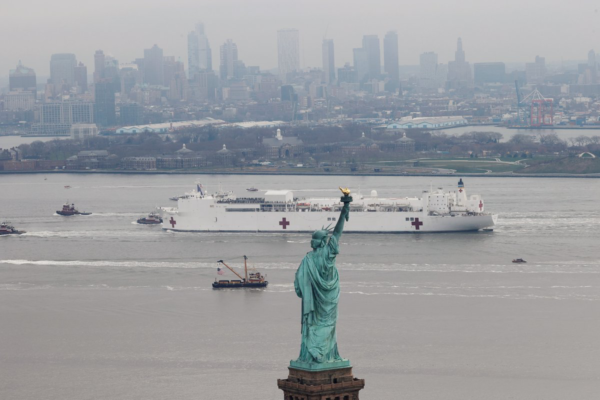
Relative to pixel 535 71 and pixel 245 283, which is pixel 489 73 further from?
pixel 245 283

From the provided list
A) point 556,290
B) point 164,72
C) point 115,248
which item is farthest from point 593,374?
point 164,72

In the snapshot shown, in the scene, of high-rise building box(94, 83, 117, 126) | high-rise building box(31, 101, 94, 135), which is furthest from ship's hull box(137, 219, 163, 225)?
high-rise building box(94, 83, 117, 126)

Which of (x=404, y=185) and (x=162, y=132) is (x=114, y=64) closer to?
(x=162, y=132)

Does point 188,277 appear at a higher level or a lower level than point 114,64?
lower

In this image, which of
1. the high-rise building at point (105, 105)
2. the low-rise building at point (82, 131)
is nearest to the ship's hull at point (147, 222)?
the low-rise building at point (82, 131)

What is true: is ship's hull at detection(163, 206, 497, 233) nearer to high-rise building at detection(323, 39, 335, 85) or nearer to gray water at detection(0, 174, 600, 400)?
gray water at detection(0, 174, 600, 400)
